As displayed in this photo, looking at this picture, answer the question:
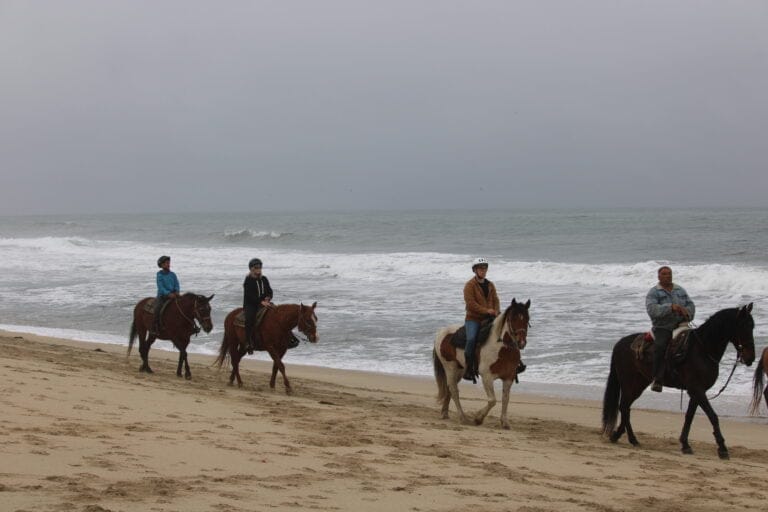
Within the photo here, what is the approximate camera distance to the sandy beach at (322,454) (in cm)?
630

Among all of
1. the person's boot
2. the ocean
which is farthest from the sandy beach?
the ocean

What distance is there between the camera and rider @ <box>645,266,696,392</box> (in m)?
9.82

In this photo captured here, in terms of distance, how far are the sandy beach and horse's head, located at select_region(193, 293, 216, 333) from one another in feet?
5.18

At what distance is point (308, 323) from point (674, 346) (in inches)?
214

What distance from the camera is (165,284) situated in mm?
14781

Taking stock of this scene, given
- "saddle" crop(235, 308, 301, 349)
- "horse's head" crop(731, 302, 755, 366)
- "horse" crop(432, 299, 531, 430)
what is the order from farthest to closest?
"saddle" crop(235, 308, 301, 349) → "horse" crop(432, 299, 531, 430) → "horse's head" crop(731, 302, 755, 366)

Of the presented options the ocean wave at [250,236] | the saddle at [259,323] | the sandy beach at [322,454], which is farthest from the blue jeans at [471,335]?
the ocean wave at [250,236]

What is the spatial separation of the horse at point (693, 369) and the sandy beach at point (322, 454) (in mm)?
287

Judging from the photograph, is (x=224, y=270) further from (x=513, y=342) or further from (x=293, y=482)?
(x=293, y=482)

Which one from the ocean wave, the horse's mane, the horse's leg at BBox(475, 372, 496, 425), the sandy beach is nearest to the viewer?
the sandy beach

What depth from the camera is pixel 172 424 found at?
8.91 meters

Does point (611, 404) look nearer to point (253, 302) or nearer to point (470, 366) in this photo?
point (470, 366)

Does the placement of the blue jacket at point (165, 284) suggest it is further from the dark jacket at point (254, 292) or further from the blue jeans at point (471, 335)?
the blue jeans at point (471, 335)

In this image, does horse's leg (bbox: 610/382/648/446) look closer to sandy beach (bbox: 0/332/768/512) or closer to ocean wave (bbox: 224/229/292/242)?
sandy beach (bbox: 0/332/768/512)
